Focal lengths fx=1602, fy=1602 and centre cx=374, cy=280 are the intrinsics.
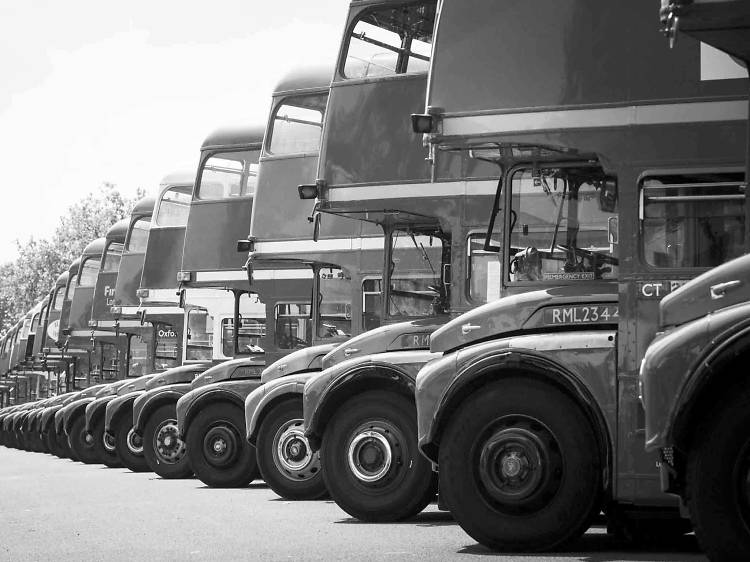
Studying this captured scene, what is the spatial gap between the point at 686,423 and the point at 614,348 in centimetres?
169

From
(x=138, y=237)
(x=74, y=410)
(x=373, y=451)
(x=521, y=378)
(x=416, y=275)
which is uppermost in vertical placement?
(x=138, y=237)

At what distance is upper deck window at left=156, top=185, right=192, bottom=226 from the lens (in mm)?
24520

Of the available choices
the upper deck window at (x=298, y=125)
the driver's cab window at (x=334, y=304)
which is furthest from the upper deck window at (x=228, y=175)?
the driver's cab window at (x=334, y=304)

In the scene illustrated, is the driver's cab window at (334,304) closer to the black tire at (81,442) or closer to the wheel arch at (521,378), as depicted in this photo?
the wheel arch at (521,378)

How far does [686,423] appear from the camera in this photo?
6906mm

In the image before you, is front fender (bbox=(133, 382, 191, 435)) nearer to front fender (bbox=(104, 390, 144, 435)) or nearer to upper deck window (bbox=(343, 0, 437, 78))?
front fender (bbox=(104, 390, 144, 435))

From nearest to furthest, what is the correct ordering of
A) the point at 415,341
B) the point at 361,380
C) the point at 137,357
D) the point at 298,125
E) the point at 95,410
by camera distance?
the point at 361,380
the point at 415,341
the point at 298,125
the point at 95,410
the point at 137,357

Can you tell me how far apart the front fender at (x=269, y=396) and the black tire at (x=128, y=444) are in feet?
25.0

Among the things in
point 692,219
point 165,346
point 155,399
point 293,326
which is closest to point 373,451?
point 692,219

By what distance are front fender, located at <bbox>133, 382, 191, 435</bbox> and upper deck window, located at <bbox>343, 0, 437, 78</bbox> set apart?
Answer: 600 cm

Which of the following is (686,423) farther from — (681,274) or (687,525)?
(687,525)

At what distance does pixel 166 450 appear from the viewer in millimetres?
19031

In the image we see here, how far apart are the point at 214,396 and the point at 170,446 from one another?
262 centimetres

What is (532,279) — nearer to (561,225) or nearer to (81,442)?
(561,225)
